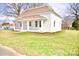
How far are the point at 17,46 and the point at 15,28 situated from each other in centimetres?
16

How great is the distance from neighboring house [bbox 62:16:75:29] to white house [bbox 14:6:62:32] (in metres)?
0.04

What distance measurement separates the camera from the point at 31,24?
1.32 meters

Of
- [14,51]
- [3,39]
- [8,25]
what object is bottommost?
[14,51]

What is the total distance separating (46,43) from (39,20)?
0.21 metres

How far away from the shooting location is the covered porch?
131 cm

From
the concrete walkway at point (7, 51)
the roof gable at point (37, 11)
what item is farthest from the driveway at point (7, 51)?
the roof gable at point (37, 11)

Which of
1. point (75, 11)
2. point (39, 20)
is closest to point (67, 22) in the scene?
point (75, 11)

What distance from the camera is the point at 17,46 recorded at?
51.2 inches

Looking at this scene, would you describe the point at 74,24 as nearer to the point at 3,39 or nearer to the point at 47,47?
the point at 47,47

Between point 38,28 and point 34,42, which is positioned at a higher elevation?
point 38,28

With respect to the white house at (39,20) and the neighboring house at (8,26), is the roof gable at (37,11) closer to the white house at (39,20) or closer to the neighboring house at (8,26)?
the white house at (39,20)

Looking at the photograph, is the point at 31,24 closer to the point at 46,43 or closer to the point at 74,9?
the point at 46,43

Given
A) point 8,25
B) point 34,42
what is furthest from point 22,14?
point 34,42

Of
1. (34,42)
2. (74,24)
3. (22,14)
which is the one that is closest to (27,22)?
(22,14)
